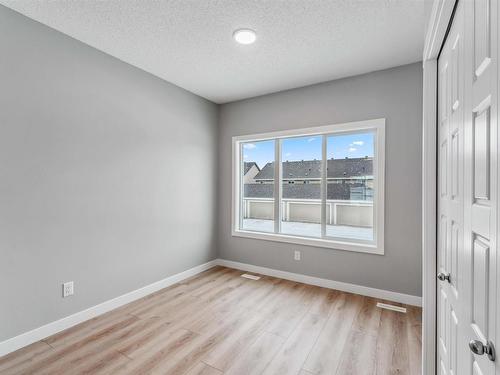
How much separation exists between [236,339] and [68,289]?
5.37 feet

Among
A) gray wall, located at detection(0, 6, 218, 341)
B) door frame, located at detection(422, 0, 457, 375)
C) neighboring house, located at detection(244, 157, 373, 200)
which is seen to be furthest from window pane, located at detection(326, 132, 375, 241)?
gray wall, located at detection(0, 6, 218, 341)

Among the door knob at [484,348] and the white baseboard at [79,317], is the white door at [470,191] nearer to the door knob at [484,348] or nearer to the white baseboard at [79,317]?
the door knob at [484,348]

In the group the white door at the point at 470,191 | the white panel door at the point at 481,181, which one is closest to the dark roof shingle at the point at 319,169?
the white door at the point at 470,191

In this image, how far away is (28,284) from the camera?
7.00 ft

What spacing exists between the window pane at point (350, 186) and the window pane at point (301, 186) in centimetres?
19

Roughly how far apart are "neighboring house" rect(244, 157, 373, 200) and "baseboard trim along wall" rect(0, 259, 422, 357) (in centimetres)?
113

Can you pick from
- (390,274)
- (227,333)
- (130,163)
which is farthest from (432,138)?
(130,163)

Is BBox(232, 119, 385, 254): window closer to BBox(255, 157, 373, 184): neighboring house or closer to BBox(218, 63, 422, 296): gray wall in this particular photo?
BBox(255, 157, 373, 184): neighboring house

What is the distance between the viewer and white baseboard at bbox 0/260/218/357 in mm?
2051

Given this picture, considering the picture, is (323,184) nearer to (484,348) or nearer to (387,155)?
(387,155)

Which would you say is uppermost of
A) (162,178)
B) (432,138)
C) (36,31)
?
A: (36,31)

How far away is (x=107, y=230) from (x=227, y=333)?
1634mm

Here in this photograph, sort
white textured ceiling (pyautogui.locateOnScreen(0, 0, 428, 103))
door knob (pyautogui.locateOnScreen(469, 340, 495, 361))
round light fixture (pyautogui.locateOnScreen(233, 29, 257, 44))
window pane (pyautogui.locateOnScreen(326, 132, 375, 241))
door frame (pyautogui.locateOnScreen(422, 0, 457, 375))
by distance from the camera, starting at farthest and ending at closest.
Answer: window pane (pyautogui.locateOnScreen(326, 132, 375, 241))
round light fixture (pyautogui.locateOnScreen(233, 29, 257, 44))
white textured ceiling (pyautogui.locateOnScreen(0, 0, 428, 103))
door frame (pyautogui.locateOnScreen(422, 0, 457, 375))
door knob (pyautogui.locateOnScreen(469, 340, 495, 361))

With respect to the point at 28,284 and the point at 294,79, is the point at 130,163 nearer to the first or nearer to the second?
the point at 28,284
